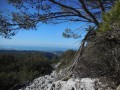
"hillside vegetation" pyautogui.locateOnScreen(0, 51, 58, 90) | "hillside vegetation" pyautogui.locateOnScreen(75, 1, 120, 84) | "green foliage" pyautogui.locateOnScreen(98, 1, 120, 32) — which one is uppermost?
"green foliage" pyautogui.locateOnScreen(98, 1, 120, 32)

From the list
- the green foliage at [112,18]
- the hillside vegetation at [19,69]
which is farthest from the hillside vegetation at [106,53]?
the hillside vegetation at [19,69]

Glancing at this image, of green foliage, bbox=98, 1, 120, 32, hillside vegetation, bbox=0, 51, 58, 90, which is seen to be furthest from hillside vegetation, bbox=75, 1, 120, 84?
hillside vegetation, bbox=0, 51, 58, 90

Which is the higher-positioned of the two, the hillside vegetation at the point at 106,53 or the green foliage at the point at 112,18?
the green foliage at the point at 112,18

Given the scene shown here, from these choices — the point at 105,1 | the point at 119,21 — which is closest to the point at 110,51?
the point at 119,21

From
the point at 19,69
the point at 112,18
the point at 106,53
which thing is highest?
the point at 112,18

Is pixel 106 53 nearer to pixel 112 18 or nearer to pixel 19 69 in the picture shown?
pixel 112 18

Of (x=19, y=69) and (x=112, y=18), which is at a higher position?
(x=112, y=18)

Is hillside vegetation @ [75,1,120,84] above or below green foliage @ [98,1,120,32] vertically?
below

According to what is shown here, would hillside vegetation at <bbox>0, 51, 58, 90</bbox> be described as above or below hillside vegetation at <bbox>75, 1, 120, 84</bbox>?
below

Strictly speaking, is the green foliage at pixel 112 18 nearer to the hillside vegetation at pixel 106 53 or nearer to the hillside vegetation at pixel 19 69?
the hillside vegetation at pixel 106 53

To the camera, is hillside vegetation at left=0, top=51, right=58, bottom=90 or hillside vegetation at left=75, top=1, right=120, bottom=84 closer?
hillside vegetation at left=75, top=1, right=120, bottom=84

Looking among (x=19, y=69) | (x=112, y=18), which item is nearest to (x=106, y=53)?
(x=112, y=18)

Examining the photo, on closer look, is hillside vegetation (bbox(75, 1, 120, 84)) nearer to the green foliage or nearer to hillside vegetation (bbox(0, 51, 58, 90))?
the green foliage

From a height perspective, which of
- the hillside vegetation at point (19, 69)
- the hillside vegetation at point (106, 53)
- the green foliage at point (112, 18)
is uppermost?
the green foliage at point (112, 18)
